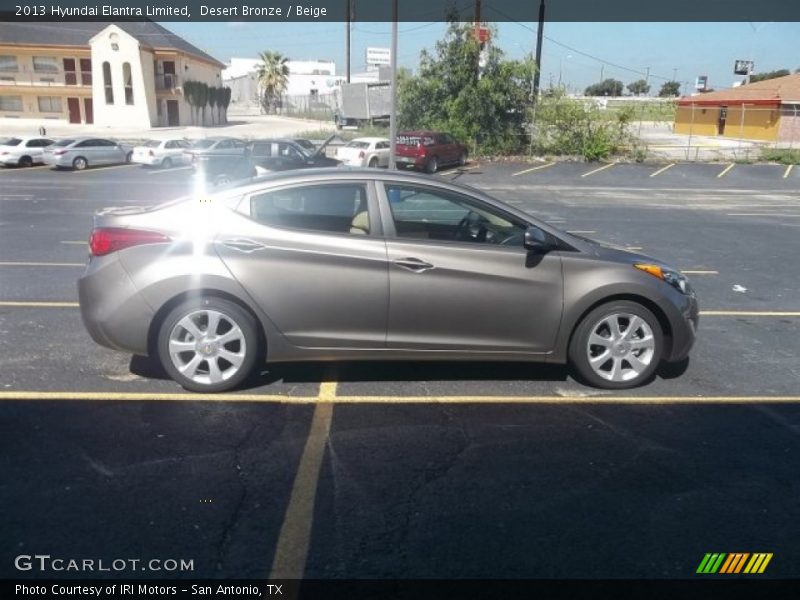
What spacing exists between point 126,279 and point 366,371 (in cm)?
185

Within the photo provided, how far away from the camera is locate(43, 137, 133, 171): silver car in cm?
2712

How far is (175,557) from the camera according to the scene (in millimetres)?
3008

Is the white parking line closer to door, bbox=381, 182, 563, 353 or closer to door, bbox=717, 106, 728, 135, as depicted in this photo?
door, bbox=381, 182, 563, 353

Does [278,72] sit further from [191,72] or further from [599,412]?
[599,412]

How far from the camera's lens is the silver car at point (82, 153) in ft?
89.0

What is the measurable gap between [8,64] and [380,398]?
56513 mm

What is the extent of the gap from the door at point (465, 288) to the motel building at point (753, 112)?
131 ft

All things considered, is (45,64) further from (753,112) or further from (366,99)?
(753,112)

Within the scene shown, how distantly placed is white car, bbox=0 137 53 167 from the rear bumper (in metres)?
26.4

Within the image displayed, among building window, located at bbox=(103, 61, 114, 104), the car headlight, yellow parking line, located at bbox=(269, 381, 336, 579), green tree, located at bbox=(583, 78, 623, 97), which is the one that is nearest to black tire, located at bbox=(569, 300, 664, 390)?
the car headlight

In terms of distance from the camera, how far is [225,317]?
4.72m

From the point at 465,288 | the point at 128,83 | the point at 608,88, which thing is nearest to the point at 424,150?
the point at 465,288

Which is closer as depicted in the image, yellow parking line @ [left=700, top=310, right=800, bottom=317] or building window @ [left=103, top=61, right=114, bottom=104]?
yellow parking line @ [left=700, top=310, right=800, bottom=317]

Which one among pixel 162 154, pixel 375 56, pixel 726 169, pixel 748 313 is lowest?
pixel 748 313
